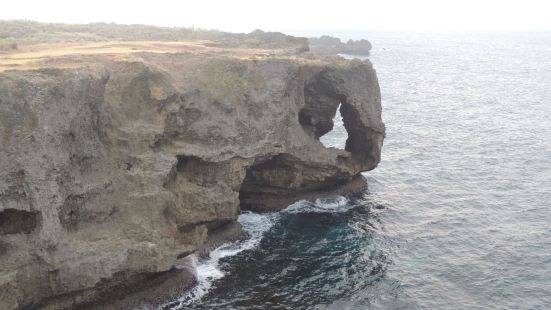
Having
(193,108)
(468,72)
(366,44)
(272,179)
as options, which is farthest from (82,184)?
(366,44)

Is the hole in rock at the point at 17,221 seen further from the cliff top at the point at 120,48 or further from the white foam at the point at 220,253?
the white foam at the point at 220,253

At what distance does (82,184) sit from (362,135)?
28.7m

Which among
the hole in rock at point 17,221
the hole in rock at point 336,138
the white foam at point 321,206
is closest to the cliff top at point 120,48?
the hole in rock at point 17,221

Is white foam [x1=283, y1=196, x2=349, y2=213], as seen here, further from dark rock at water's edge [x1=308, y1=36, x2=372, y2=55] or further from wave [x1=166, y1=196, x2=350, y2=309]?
dark rock at water's edge [x1=308, y1=36, x2=372, y2=55]

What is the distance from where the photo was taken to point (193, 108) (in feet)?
118

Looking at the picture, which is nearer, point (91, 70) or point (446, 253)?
point (91, 70)

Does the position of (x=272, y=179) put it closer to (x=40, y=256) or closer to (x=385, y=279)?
(x=385, y=279)

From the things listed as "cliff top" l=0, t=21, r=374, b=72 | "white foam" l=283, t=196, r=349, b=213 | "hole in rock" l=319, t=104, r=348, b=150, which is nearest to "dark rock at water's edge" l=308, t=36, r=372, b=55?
"hole in rock" l=319, t=104, r=348, b=150

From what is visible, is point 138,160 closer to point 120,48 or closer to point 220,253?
point 220,253

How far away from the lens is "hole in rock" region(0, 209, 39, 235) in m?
26.4

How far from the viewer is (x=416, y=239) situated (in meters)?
40.5

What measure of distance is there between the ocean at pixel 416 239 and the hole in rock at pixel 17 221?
998 centimetres

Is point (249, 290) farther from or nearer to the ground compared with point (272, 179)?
nearer to the ground

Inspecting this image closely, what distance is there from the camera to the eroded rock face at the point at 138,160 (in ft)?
86.3
